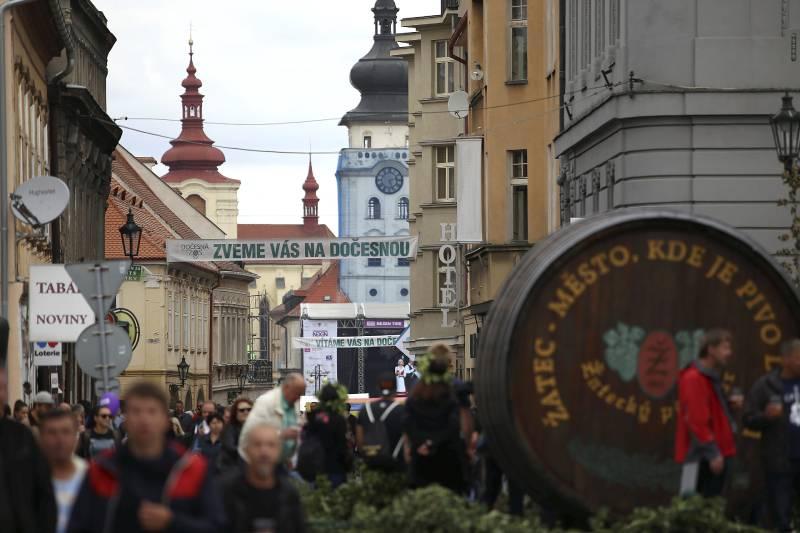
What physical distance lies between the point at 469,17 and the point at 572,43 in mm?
12031

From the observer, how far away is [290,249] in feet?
164

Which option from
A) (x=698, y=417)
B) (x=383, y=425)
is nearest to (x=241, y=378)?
(x=383, y=425)

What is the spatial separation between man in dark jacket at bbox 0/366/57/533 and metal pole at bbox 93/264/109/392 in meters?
9.88

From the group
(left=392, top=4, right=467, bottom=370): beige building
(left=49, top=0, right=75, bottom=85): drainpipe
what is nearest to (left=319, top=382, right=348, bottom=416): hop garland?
(left=49, top=0, right=75, bottom=85): drainpipe

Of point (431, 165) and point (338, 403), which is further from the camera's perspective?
point (431, 165)

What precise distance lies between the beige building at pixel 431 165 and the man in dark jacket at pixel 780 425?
4748 centimetres

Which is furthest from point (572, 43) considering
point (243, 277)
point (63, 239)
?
point (243, 277)

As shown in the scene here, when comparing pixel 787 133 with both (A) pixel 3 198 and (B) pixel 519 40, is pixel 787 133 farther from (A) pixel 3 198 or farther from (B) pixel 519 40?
(B) pixel 519 40

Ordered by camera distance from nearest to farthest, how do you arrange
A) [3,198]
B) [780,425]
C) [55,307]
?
[780,425], [55,307], [3,198]

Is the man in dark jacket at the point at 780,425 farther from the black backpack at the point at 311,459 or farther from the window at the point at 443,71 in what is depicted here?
the window at the point at 443,71

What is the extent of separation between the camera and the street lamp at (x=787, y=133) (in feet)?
64.2

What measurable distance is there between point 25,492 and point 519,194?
3343 centimetres

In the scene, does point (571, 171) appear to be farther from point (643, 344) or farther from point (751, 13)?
point (643, 344)

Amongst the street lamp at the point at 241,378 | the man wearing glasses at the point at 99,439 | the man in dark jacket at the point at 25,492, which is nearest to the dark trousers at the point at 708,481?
the man in dark jacket at the point at 25,492
